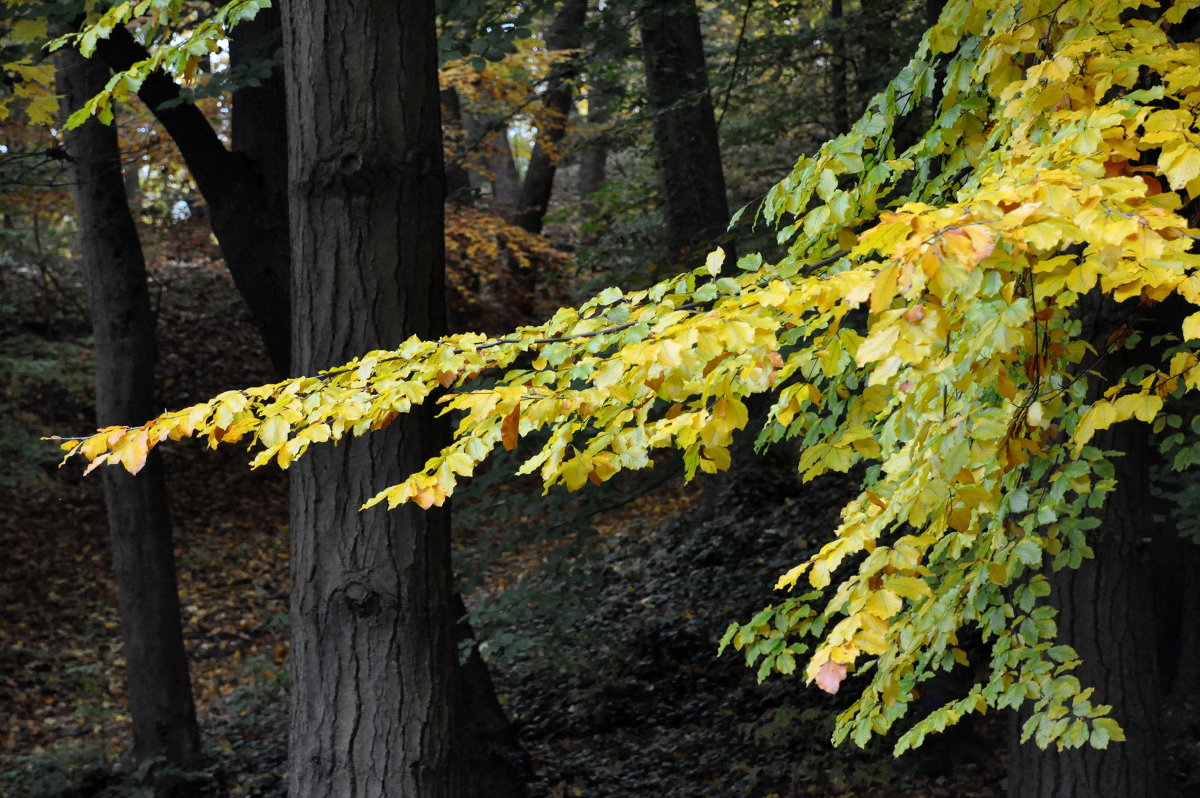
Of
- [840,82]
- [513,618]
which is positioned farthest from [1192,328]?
[840,82]

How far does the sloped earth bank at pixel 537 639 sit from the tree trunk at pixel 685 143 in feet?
9.81

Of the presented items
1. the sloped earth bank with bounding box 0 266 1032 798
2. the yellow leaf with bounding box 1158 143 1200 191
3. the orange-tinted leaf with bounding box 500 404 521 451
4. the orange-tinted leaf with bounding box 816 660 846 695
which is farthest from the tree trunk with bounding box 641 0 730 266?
the orange-tinted leaf with bounding box 816 660 846 695

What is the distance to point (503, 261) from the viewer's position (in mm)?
14516

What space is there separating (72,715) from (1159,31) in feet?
34.1

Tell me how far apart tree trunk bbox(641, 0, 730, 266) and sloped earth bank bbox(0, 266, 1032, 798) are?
2991mm

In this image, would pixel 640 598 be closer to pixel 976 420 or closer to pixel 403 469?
pixel 403 469

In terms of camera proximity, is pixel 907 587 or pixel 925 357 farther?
pixel 907 587

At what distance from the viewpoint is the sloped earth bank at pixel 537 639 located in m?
7.03

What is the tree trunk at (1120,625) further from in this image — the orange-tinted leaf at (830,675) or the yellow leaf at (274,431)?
the yellow leaf at (274,431)

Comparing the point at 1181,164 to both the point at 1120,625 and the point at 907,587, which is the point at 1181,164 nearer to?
the point at 907,587

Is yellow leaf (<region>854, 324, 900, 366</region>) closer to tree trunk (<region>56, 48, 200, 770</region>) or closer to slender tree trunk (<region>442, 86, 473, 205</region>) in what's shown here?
tree trunk (<region>56, 48, 200, 770</region>)

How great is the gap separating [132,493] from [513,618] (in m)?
3.41

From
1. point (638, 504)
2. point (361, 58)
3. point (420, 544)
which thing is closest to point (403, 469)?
point (420, 544)

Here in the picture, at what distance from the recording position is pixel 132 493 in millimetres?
7883
